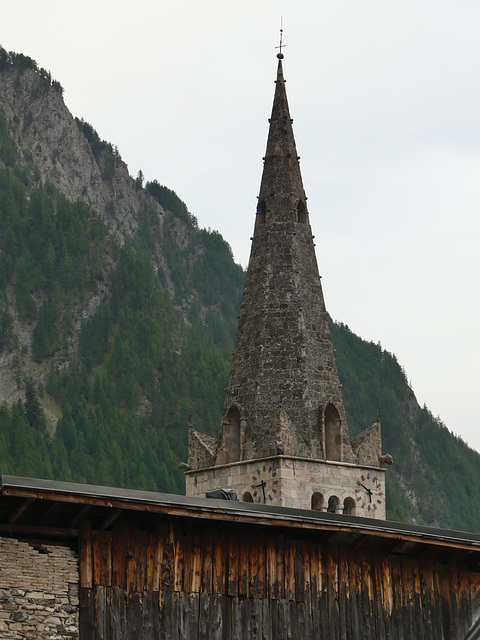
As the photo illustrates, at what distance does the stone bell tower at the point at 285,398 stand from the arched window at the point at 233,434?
29 mm

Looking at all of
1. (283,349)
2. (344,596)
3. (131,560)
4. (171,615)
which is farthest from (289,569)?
(283,349)

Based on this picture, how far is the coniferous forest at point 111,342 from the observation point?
134 metres

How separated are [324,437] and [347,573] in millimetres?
19507

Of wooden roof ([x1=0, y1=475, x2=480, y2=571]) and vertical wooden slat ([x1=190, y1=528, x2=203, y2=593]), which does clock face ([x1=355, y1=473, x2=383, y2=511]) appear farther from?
vertical wooden slat ([x1=190, y1=528, x2=203, y2=593])

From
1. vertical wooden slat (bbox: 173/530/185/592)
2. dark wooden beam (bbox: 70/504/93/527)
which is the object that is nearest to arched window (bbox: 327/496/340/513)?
vertical wooden slat (bbox: 173/530/185/592)

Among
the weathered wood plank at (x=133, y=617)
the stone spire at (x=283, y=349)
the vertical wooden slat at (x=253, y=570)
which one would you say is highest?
the stone spire at (x=283, y=349)

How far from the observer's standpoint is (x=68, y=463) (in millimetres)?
126312

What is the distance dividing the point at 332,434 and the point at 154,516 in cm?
2269

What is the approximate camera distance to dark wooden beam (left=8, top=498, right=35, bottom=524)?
19.8m

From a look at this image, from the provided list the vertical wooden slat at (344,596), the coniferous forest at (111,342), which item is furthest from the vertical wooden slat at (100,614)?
the coniferous forest at (111,342)

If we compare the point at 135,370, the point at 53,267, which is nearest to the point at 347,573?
the point at 135,370

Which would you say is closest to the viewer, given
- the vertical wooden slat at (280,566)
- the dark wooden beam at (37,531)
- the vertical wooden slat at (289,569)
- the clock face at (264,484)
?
the dark wooden beam at (37,531)

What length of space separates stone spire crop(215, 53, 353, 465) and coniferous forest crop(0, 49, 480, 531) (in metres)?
72.0

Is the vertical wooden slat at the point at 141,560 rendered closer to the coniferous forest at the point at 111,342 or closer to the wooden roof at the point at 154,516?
the wooden roof at the point at 154,516
